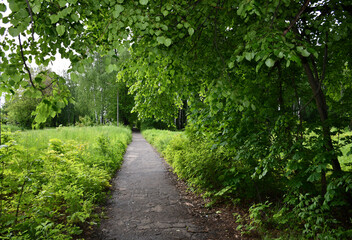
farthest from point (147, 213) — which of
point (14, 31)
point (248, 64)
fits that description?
point (14, 31)

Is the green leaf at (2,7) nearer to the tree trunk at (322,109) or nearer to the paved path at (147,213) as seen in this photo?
the paved path at (147,213)

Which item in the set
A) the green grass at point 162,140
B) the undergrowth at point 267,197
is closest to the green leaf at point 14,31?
the undergrowth at point 267,197

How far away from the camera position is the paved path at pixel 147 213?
3758 mm

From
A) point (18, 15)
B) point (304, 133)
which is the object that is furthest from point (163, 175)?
point (18, 15)

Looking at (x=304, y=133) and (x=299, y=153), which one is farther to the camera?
(x=304, y=133)

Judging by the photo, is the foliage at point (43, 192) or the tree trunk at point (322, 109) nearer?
the foliage at point (43, 192)

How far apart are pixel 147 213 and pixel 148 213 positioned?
0.07 ft

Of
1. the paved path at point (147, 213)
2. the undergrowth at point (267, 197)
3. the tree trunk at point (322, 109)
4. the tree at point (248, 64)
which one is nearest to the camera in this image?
the tree at point (248, 64)

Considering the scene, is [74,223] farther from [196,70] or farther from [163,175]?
[163,175]

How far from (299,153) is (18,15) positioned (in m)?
3.51

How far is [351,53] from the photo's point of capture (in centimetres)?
364

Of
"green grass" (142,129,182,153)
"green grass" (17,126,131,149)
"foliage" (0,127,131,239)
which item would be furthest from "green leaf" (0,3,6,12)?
"green grass" (142,129,182,153)

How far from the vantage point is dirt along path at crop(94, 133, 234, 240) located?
3.76 m

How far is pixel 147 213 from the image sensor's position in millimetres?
4602
